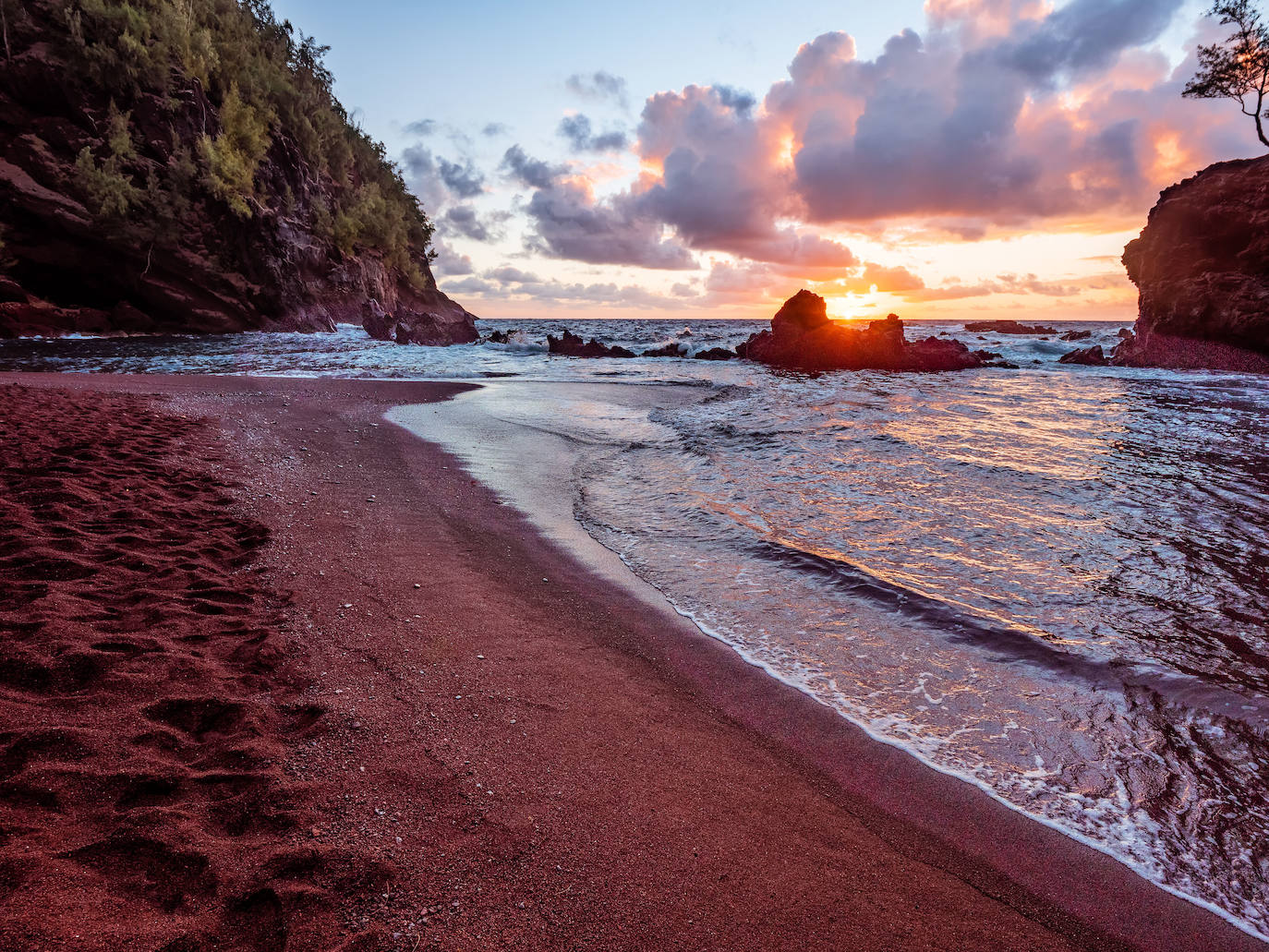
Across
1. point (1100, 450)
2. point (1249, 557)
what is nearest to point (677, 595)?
point (1249, 557)

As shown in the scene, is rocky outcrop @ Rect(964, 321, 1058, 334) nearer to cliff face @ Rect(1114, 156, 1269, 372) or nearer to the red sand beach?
cliff face @ Rect(1114, 156, 1269, 372)

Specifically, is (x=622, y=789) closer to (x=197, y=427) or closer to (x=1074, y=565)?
(x=1074, y=565)

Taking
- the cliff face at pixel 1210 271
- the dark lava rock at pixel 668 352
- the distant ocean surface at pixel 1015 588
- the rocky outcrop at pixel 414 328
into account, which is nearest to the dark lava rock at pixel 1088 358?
the cliff face at pixel 1210 271

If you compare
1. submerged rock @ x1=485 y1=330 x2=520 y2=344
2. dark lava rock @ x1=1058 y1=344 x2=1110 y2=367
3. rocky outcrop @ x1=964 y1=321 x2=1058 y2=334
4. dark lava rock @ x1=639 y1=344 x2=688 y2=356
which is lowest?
dark lava rock @ x1=1058 y1=344 x2=1110 y2=367

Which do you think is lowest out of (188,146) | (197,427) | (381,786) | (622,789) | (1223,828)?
(1223,828)

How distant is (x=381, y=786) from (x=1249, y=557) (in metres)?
7.31

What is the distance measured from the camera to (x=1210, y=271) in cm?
2355

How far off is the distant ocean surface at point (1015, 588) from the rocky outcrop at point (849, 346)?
13.7 meters

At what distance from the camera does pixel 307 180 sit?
4378 cm

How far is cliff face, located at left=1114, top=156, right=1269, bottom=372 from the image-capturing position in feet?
72.0

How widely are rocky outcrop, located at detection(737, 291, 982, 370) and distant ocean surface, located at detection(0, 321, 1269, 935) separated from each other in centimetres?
1370

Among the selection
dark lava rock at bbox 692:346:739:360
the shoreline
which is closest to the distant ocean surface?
the shoreline

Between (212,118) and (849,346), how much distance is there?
39618 millimetres

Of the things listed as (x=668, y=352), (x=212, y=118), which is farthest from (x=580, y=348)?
(x=212, y=118)
